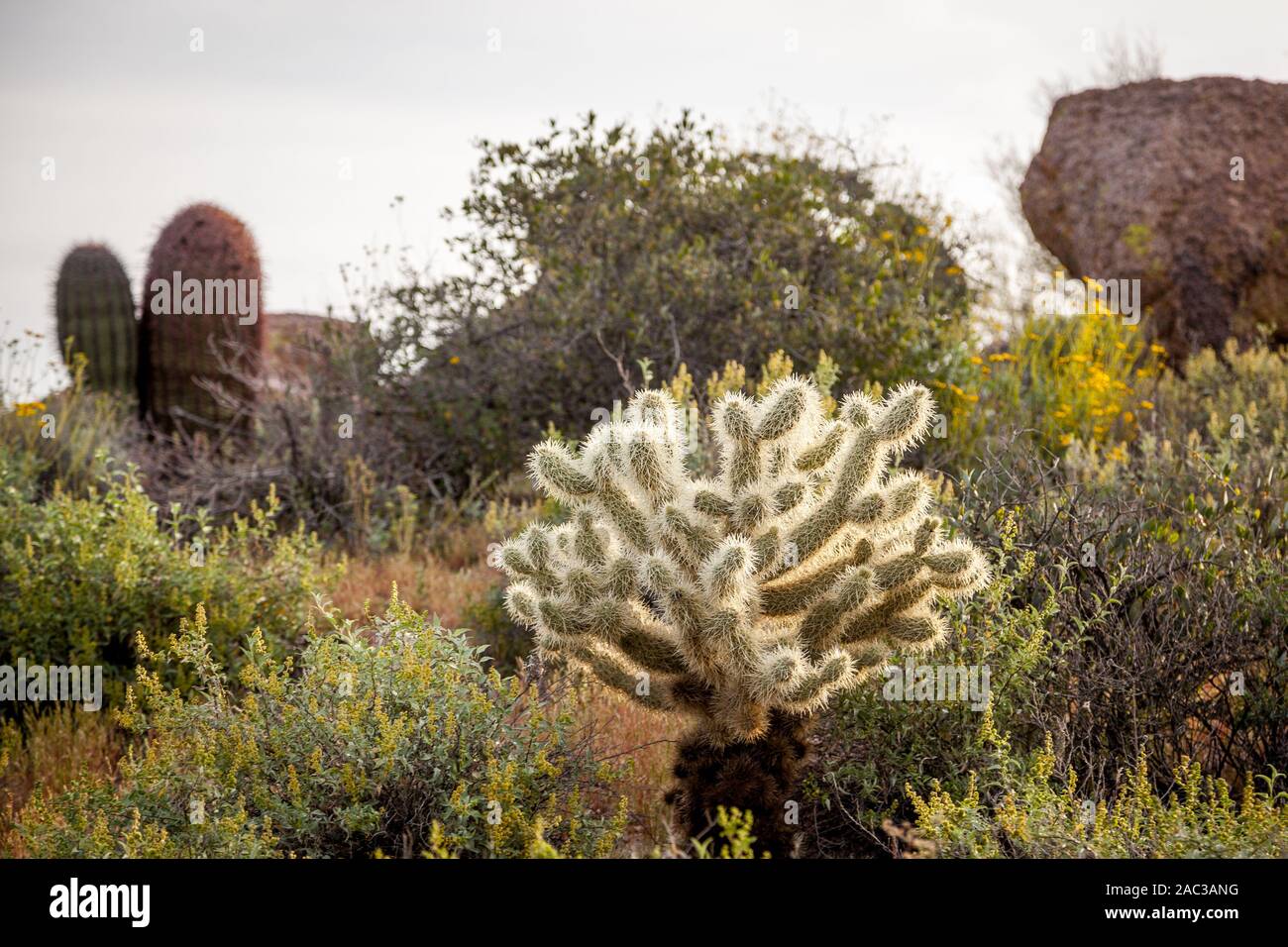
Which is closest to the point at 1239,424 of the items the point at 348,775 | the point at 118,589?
the point at 348,775

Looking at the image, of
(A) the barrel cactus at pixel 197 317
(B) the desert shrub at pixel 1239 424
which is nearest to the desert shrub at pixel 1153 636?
(B) the desert shrub at pixel 1239 424

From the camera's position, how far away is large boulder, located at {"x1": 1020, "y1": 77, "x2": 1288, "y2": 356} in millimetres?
11359

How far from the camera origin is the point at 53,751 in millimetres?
4645

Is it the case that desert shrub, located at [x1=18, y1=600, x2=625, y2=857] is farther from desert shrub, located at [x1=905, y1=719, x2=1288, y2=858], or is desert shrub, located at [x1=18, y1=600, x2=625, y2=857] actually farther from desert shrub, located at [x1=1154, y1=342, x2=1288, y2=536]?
desert shrub, located at [x1=1154, y1=342, x2=1288, y2=536]

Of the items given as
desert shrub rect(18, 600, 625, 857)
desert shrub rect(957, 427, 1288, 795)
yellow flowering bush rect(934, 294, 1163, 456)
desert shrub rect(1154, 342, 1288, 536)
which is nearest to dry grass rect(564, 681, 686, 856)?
desert shrub rect(18, 600, 625, 857)

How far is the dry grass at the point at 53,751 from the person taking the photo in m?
4.41

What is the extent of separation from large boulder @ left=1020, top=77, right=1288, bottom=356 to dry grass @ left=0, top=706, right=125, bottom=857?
32.3ft

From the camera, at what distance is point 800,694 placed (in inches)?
131

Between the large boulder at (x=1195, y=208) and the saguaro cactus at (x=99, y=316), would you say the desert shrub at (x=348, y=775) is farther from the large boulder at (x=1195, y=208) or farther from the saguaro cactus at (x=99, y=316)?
the large boulder at (x=1195, y=208)

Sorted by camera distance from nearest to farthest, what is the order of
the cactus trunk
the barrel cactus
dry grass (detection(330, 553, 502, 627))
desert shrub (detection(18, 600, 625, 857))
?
1. desert shrub (detection(18, 600, 625, 857))
2. the cactus trunk
3. dry grass (detection(330, 553, 502, 627))
4. the barrel cactus

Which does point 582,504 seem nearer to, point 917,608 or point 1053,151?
point 917,608

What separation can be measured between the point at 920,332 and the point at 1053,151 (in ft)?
15.3

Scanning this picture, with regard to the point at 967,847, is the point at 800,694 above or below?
above
